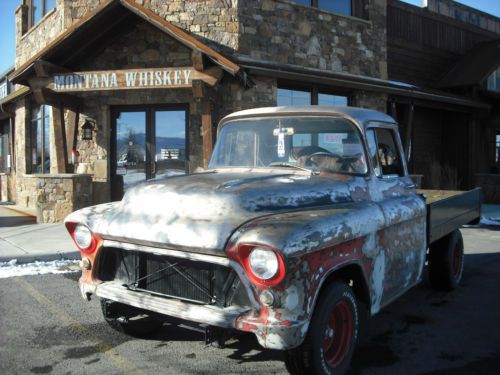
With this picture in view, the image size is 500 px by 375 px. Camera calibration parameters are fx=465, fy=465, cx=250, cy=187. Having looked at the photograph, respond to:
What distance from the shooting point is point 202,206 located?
9.42 ft

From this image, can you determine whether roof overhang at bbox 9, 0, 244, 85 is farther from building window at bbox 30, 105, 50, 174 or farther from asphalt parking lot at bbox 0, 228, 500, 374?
asphalt parking lot at bbox 0, 228, 500, 374

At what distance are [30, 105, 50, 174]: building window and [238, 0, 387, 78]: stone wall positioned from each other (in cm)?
620

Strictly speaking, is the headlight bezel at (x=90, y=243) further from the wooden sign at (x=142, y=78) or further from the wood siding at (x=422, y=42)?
the wood siding at (x=422, y=42)

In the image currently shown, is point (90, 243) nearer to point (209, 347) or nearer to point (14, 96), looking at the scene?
point (209, 347)

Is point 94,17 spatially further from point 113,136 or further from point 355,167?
point 355,167

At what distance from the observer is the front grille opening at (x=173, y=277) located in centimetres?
263

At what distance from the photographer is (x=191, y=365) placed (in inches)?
126

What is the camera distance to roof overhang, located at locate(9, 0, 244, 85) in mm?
8578

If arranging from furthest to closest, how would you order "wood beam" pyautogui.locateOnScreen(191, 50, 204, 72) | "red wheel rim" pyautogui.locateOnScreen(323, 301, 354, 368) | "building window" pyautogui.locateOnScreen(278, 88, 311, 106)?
"building window" pyautogui.locateOnScreen(278, 88, 311, 106) → "wood beam" pyautogui.locateOnScreen(191, 50, 204, 72) → "red wheel rim" pyautogui.locateOnScreen(323, 301, 354, 368)

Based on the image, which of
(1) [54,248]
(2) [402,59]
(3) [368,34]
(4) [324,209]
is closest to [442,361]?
(4) [324,209]

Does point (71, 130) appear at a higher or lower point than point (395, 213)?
higher

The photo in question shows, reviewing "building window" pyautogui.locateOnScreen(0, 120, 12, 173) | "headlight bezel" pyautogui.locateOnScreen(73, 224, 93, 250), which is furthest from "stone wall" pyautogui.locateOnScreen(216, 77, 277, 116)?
"building window" pyautogui.locateOnScreen(0, 120, 12, 173)

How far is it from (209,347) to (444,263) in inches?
110

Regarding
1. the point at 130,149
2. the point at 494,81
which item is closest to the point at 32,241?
the point at 130,149
